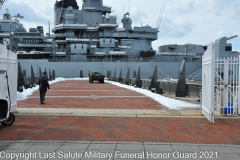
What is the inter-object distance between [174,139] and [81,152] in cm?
244

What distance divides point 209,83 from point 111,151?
4669mm

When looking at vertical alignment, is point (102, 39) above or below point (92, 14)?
below

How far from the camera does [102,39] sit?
64188mm

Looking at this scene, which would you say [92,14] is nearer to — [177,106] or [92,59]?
[92,59]

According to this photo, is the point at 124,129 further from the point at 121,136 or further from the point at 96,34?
the point at 96,34

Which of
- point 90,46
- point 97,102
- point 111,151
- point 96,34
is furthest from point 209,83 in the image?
point 96,34

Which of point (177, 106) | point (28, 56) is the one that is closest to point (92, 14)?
point (28, 56)

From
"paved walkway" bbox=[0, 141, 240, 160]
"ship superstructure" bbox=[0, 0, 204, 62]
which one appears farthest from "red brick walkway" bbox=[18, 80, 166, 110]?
"ship superstructure" bbox=[0, 0, 204, 62]

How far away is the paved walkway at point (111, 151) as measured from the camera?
5231 mm

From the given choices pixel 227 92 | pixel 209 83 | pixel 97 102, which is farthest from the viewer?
pixel 97 102

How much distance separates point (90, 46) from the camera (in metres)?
64.0

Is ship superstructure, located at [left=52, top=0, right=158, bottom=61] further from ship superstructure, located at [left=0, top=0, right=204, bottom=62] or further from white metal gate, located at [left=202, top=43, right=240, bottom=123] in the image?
white metal gate, located at [left=202, top=43, right=240, bottom=123]

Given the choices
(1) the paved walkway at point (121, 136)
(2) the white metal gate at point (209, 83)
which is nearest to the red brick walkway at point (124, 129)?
(1) the paved walkway at point (121, 136)

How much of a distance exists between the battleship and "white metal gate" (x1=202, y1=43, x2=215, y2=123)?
48.6m
